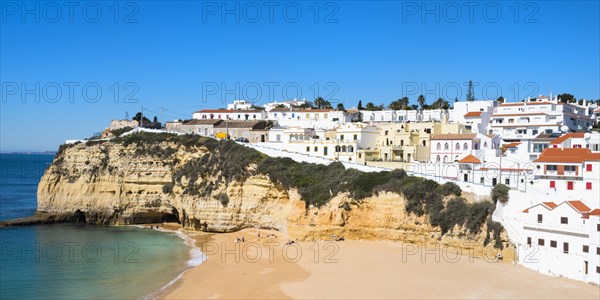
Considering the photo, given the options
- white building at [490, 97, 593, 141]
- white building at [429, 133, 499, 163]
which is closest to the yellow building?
white building at [429, 133, 499, 163]

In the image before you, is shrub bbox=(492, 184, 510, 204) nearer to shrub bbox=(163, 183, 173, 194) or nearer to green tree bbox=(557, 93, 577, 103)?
shrub bbox=(163, 183, 173, 194)

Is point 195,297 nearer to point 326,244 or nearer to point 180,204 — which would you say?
point 326,244

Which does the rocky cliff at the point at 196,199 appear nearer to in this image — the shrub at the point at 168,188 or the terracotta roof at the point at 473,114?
the shrub at the point at 168,188

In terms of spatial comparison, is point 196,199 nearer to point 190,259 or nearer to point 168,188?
point 168,188

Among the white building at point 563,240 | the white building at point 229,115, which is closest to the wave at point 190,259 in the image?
the white building at point 563,240

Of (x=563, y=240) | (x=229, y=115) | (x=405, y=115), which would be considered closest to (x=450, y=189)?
(x=563, y=240)

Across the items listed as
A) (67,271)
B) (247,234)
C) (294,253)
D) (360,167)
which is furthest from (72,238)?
(360,167)
